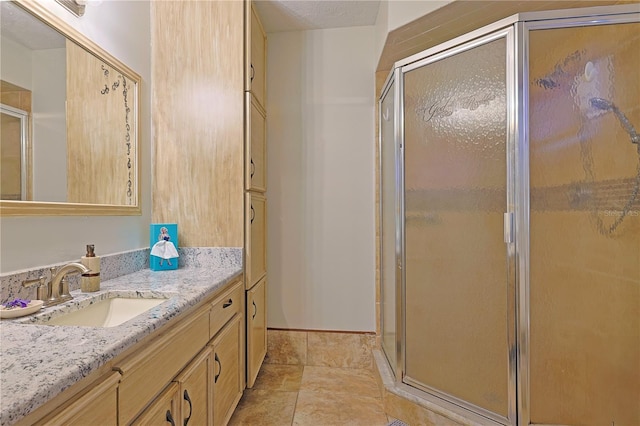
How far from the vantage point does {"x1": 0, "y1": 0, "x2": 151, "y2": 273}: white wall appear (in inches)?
42.1

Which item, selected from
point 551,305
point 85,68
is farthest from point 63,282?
point 551,305

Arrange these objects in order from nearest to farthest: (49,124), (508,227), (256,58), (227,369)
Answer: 1. (49,124)
2. (508,227)
3. (227,369)
4. (256,58)

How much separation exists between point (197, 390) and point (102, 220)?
0.88m

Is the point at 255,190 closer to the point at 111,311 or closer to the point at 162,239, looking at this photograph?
the point at 162,239

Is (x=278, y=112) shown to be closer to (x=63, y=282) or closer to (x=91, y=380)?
(x=63, y=282)

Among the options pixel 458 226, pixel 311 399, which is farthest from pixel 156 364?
pixel 458 226

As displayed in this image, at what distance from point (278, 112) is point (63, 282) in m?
1.79

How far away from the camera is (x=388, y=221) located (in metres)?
2.12

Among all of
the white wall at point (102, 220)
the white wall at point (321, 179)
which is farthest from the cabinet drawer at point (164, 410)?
the white wall at point (321, 179)

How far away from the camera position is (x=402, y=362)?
182 cm

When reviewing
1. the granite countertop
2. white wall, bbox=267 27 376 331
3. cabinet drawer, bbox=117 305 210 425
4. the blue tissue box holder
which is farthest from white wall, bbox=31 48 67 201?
white wall, bbox=267 27 376 331

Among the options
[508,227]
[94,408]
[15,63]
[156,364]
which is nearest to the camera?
[94,408]

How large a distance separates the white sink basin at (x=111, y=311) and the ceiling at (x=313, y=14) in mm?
1977

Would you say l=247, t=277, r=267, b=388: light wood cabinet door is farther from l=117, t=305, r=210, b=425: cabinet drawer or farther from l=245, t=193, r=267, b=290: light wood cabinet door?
l=117, t=305, r=210, b=425: cabinet drawer
